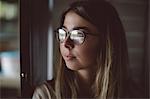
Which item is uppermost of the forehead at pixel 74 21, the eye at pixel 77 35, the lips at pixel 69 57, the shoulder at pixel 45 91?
the forehead at pixel 74 21

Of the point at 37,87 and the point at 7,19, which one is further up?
the point at 7,19

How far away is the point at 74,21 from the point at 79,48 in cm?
7

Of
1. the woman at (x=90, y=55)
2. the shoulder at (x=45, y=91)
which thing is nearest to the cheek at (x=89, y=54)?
the woman at (x=90, y=55)

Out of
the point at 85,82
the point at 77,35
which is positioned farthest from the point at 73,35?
the point at 85,82

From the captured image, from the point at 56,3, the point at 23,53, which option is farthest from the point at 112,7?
the point at 23,53

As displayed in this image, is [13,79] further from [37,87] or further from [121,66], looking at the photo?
[121,66]

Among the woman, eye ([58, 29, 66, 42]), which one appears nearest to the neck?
the woman

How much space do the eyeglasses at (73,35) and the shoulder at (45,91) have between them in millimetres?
120

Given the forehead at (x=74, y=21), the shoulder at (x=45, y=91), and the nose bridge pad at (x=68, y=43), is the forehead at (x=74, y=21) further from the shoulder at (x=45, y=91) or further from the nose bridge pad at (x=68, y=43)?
the shoulder at (x=45, y=91)

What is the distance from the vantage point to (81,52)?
701 millimetres

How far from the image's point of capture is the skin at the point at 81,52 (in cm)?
68

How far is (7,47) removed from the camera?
0.69m

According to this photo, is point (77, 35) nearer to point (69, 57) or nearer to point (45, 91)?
point (69, 57)

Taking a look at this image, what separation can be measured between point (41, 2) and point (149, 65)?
340mm
